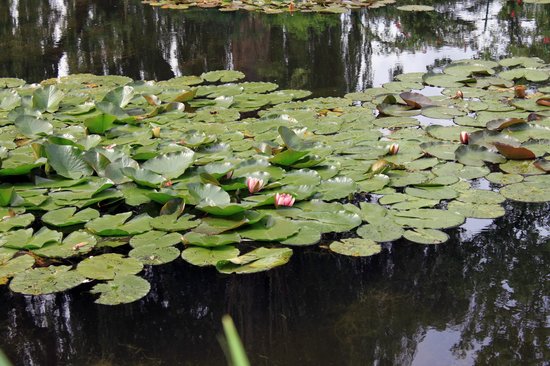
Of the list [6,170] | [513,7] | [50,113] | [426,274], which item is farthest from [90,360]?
[513,7]

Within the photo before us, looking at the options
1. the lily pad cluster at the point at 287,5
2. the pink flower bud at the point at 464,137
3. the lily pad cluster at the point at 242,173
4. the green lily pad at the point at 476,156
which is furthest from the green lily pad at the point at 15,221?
the lily pad cluster at the point at 287,5

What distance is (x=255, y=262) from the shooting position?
7.68 ft

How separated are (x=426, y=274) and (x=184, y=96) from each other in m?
2.31

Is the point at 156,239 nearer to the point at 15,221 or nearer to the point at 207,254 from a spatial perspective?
the point at 207,254

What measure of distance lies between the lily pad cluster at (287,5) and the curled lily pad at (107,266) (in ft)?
17.5

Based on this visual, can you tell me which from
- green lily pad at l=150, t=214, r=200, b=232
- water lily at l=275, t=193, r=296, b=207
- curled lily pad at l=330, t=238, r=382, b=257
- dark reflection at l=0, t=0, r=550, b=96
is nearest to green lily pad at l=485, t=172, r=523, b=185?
curled lily pad at l=330, t=238, r=382, b=257

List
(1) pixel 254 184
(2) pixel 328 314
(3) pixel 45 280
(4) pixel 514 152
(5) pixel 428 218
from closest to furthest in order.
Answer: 1. (2) pixel 328 314
2. (3) pixel 45 280
3. (5) pixel 428 218
4. (1) pixel 254 184
5. (4) pixel 514 152

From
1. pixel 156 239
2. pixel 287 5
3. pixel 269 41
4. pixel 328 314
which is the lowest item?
pixel 328 314

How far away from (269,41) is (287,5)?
1716 mm

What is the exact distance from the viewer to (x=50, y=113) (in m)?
4.02

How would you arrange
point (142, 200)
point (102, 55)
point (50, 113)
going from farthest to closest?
point (102, 55) < point (50, 113) < point (142, 200)

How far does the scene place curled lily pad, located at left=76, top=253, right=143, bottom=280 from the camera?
229cm

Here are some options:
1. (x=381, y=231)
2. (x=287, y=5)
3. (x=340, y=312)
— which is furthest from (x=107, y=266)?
(x=287, y=5)

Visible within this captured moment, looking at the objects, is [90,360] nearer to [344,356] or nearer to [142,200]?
[344,356]
